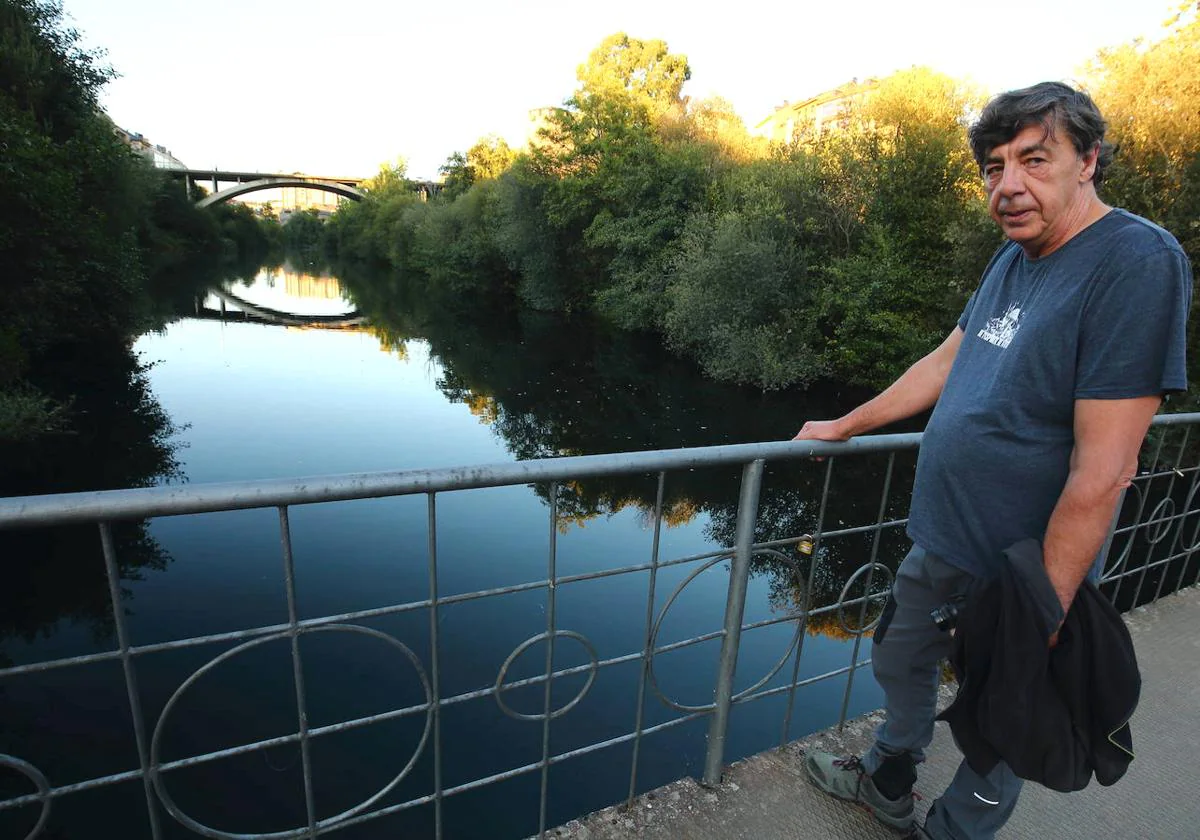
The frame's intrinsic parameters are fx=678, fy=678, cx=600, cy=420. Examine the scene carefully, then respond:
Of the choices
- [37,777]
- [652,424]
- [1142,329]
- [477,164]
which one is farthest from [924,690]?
[477,164]

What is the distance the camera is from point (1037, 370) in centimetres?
138

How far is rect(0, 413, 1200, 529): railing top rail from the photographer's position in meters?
1.16

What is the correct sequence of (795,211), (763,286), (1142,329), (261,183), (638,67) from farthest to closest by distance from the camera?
1. (261,183)
2. (638,67)
3. (795,211)
4. (763,286)
5. (1142,329)

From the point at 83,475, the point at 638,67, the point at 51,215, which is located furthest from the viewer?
the point at 638,67

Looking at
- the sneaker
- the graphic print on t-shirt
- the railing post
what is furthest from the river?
the graphic print on t-shirt

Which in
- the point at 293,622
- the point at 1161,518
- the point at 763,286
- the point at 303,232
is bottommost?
the point at 1161,518

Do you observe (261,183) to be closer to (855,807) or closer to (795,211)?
(795,211)

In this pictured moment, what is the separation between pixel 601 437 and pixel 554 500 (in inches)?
469

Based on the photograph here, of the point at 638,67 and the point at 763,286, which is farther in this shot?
the point at 638,67

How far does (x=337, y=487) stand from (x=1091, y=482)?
1.47m

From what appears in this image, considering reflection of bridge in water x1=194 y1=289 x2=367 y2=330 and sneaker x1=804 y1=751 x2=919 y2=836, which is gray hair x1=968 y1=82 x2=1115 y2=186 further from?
reflection of bridge in water x1=194 y1=289 x2=367 y2=330

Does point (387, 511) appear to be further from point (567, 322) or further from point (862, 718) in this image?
point (567, 322)

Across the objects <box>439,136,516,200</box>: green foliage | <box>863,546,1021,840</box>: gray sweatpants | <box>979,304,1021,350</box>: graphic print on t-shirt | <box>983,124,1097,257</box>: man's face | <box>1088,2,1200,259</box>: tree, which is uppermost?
<box>439,136,516,200</box>: green foliage

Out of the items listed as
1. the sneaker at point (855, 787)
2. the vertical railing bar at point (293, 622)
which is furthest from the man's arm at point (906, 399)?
the vertical railing bar at point (293, 622)
